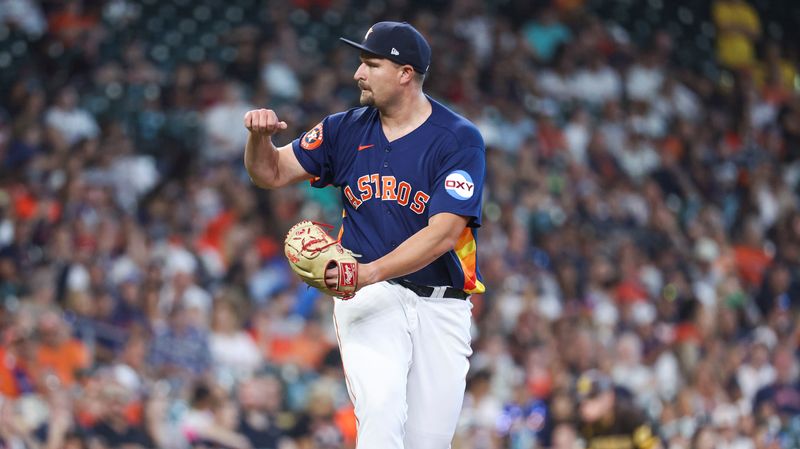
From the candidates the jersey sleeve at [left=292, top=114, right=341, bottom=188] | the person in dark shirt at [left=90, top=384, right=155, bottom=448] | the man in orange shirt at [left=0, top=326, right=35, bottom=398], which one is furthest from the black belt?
the man in orange shirt at [left=0, top=326, right=35, bottom=398]

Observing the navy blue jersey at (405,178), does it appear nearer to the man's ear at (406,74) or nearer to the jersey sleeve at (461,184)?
the jersey sleeve at (461,184)

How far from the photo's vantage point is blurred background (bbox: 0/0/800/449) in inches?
343

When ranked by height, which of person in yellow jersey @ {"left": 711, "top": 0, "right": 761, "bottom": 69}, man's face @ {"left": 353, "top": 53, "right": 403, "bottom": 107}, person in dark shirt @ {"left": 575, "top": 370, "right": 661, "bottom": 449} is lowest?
person in yellow jersey @ {"left": 711, "top": 0, "right": 761, "bottom": 69}

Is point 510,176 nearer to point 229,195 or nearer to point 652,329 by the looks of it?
point 652,329

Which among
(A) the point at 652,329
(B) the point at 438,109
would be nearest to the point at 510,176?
(A) the point at 652,329

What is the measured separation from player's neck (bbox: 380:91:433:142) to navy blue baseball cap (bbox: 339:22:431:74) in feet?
0.50

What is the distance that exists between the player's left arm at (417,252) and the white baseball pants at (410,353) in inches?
9.7

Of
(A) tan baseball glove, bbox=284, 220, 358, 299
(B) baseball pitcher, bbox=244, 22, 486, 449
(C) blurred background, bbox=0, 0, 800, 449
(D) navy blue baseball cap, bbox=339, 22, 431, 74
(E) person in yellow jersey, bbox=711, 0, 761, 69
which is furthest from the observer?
(E) person in yellow jersey, bbox=711, 0, 761, 69

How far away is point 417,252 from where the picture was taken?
4402 millimetres

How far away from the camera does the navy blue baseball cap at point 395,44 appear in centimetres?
458

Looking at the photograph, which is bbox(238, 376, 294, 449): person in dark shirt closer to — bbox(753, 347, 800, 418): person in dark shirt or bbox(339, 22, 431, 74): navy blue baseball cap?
bbox(753, 347, 800, 418): person in dark shirt

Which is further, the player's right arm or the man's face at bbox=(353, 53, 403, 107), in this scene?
the man's face at bbox=(353, 53, 403, 107)

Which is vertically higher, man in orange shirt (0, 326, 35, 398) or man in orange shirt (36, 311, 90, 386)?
man in orange shirt (0, 326, 35, 398)

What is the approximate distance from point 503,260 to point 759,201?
4288 mm
